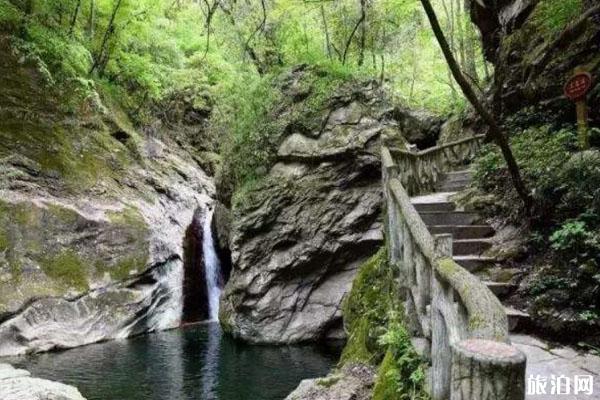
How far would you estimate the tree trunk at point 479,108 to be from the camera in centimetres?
616

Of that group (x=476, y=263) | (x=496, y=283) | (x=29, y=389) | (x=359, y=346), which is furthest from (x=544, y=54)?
(x=29, y=389)

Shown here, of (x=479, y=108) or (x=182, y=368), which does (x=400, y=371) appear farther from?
(x=182, y=368)

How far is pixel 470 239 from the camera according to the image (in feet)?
22.5

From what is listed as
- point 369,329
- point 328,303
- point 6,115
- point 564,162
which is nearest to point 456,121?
point 328,303

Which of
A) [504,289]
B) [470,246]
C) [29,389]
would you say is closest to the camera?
[504,289]

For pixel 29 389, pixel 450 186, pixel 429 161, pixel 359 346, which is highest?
pixel 429 161

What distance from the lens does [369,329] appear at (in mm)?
6453

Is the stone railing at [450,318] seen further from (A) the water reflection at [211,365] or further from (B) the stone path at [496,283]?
(A) the water reflection at [211,365]

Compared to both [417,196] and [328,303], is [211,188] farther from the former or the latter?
[417,196]

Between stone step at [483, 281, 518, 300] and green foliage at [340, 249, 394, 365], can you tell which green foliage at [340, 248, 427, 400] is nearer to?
green foliage at [340, 249, 394, 365]

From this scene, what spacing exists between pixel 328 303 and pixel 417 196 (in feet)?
19.0

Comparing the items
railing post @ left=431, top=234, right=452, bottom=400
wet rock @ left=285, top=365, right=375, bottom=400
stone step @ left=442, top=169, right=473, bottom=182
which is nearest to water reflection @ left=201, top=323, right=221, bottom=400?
wet rock @ left=285, top=365, right=375, bottom=400

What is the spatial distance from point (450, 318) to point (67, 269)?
13.1 m

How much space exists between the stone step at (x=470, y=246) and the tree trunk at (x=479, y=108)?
0.73 metres
